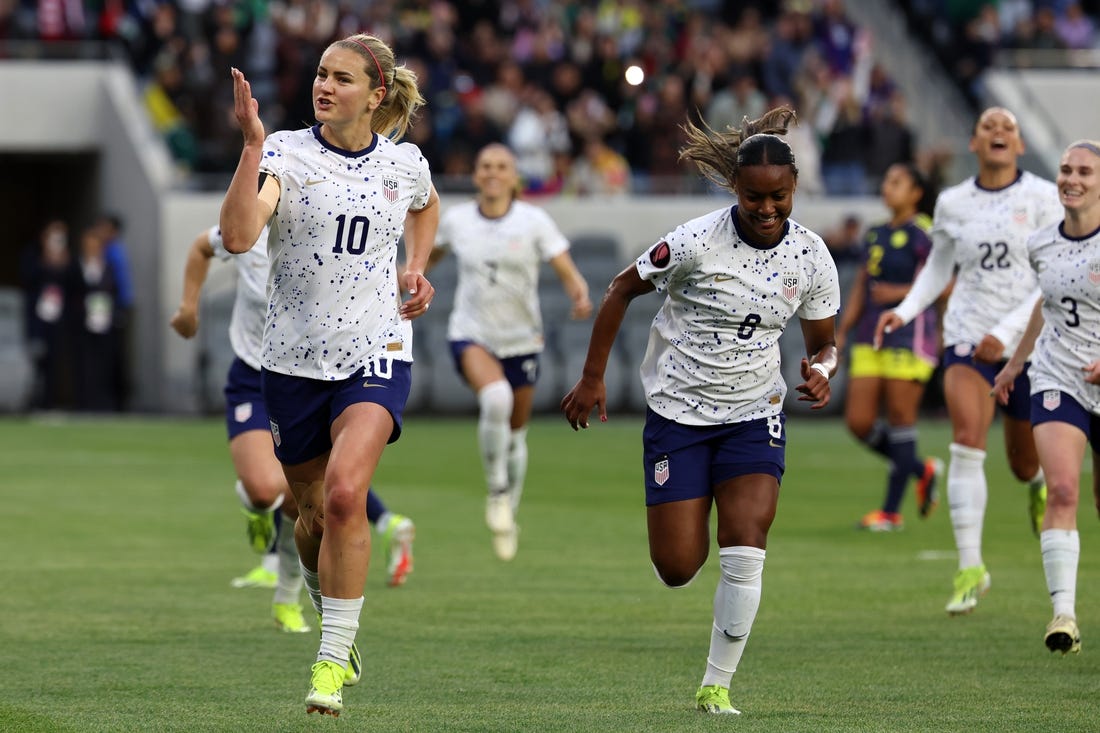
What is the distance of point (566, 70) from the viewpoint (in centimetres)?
2842

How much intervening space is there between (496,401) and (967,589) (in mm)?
3921

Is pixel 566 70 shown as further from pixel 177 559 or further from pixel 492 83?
pixel 177 559

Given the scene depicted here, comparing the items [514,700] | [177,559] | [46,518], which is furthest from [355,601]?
[46,518]

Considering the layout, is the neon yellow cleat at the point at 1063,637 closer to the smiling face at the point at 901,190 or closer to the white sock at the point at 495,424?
the white sock at the point at 495,424

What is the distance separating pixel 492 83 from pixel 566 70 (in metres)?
1.06

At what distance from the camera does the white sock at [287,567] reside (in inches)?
365

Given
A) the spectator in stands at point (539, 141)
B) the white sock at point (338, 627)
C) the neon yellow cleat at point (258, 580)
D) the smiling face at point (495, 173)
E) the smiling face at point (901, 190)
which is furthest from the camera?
the spectator in stands at point (539, 141)

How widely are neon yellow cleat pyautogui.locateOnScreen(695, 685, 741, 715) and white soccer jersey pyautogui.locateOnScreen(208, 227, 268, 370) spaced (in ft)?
11.4

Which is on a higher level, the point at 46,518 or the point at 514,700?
the point at 514,700

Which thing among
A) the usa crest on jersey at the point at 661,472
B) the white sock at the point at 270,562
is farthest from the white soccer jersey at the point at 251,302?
the usa crest on jersey at the point at 661,472

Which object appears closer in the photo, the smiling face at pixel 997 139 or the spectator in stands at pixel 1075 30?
the smiling face at pixel 997 139

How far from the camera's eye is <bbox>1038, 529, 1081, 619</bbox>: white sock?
851cm

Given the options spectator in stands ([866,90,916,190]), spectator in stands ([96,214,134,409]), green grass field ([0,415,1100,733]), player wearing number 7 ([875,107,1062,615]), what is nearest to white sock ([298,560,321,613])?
green grass field ([0,415,1100,733])

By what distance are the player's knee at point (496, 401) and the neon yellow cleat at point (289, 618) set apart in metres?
3.77
